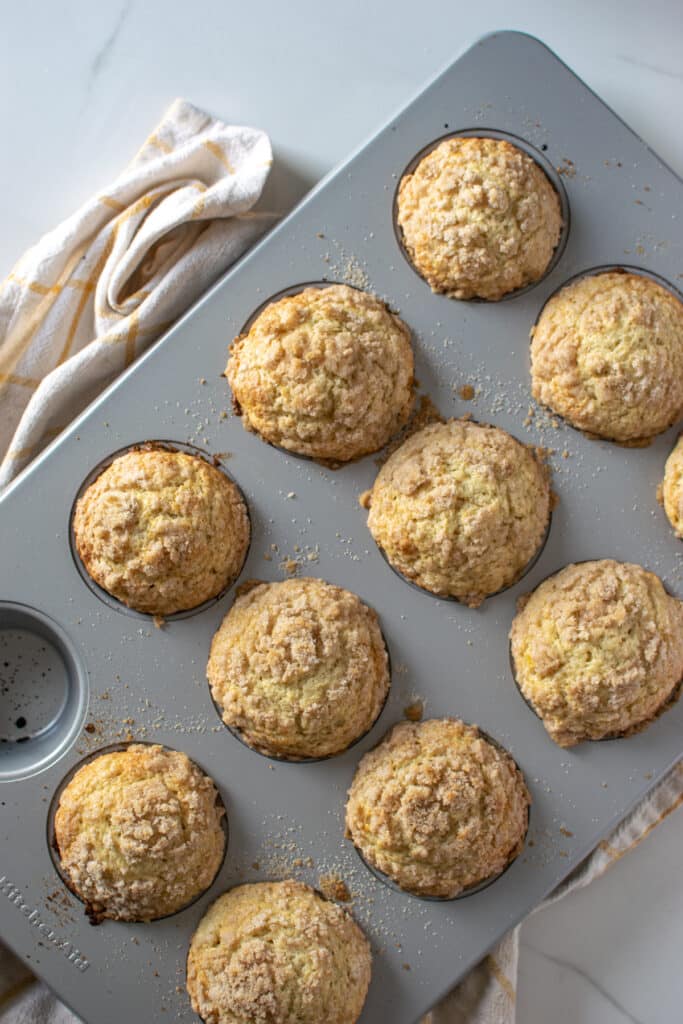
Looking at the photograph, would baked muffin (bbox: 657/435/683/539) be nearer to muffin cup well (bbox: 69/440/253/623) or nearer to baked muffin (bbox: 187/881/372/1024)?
muffin cup well (bbox: 69/440/253/623)

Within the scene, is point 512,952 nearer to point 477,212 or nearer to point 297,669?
point 297,669

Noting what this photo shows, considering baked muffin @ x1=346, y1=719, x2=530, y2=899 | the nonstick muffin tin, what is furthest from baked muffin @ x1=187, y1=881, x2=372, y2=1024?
baked muffin @ x1=346, y1=719, x2=530, y2=899

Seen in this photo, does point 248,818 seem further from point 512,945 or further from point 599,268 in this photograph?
point 599,268

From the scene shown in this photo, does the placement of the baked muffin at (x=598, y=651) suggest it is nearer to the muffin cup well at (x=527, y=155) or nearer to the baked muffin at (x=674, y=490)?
the baked muffin at (x=674, y=490)

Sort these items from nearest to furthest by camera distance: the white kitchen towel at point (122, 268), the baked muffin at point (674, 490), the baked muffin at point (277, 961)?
the baked muffin at point (277, 961), the baked muffin at point (674, 490), the white kitchen towel at point (122, 268)

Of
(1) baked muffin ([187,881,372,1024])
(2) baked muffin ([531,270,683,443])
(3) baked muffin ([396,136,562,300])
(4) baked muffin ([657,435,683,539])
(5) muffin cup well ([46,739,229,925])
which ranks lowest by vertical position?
(1) baked muffin ([187,881,372,1024])

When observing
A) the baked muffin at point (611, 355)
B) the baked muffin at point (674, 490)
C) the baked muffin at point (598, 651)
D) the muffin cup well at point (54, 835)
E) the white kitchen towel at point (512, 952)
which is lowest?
the white kitchen towel at point (512, 952)

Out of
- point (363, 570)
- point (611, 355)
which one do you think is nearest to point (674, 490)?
point (611, 355)

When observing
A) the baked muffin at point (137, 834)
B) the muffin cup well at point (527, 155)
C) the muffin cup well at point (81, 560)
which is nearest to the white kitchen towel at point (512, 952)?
the baked muffin at point (137, 834)
